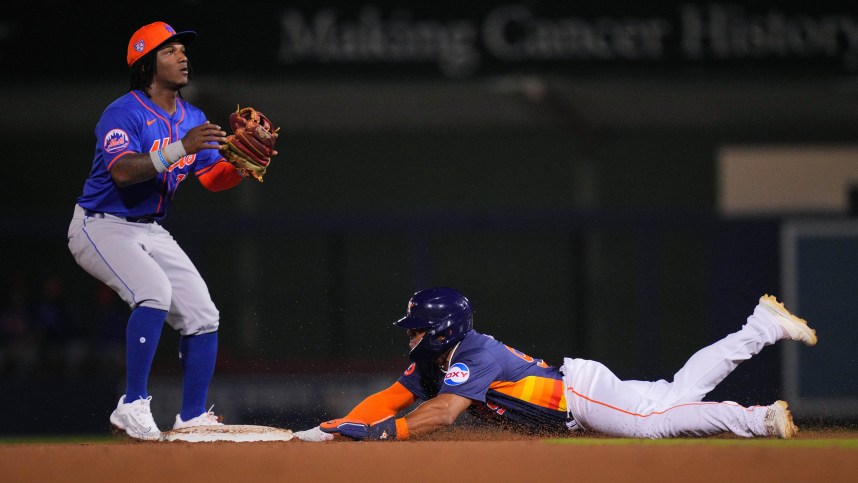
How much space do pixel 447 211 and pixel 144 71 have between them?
536cm

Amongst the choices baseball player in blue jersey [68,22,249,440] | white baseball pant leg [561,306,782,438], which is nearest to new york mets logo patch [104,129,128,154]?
baseball player in blue jersey [68,22,249,440]

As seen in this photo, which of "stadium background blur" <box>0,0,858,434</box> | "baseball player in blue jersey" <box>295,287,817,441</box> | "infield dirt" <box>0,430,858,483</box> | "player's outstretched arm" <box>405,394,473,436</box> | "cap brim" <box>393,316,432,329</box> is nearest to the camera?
"infield dirt" <box>0,430,858,483</box>

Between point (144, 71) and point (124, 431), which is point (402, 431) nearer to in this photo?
point (124, 431)

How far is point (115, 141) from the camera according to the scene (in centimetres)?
520

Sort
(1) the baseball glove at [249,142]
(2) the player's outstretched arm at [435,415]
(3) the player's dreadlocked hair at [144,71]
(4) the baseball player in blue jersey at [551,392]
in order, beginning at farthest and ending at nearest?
(3) the player's dreadlocked hair at [144,71] → (1) the baseball glove at [249,142] → (4) the baseball player in blue jersey at [551,392] → (2) the player's outstretched arm at [435,415]

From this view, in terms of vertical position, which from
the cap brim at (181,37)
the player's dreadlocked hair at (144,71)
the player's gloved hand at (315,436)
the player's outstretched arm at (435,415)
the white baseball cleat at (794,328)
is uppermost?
the cap brim at (181,37)

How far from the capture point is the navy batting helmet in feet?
17.3

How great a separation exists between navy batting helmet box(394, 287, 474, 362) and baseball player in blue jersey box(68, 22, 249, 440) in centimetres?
95

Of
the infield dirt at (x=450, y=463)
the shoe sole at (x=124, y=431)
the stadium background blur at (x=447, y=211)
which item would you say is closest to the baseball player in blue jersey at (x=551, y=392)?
the infield dirt at (x=450, y=463)

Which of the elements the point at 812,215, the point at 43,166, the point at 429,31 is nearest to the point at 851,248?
the point at 812,215

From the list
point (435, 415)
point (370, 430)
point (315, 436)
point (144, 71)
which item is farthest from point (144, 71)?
point (435, 415)

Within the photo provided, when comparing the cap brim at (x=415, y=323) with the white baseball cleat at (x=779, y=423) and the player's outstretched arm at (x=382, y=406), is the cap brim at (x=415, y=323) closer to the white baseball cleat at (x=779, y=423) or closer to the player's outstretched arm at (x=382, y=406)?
the player's outstretched arm at (x=382, y=406)

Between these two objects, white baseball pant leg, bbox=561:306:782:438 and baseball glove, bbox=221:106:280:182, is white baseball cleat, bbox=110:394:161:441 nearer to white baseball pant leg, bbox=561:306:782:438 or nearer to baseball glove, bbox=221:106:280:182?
baseball glove, bbox=221:106:280:182

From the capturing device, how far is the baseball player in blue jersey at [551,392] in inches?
202
